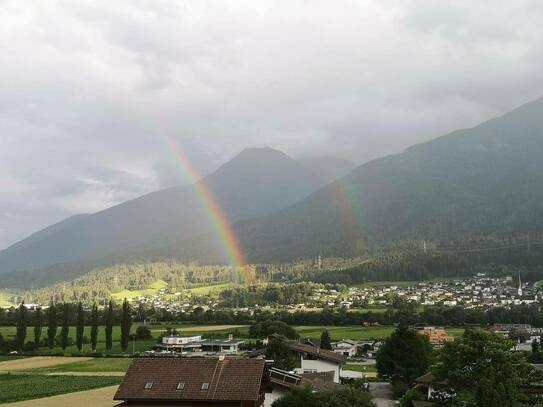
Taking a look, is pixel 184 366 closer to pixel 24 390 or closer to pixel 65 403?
pixel 65 403

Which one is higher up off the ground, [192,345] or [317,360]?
[317,360]

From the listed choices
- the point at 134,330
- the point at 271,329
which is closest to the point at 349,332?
the point at 271,329

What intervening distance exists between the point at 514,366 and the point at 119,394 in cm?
1898

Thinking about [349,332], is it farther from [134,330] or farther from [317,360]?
[317,360]

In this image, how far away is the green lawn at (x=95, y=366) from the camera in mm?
61344

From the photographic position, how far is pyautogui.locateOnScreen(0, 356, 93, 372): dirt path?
63838 millimetres

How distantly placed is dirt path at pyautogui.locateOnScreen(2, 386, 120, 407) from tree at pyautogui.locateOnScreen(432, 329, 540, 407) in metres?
22.0

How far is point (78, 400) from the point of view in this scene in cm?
4141

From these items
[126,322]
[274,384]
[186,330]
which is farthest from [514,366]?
[186,330]

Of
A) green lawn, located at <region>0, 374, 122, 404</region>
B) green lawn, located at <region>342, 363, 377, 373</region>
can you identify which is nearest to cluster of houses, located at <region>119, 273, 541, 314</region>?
green lawn, located at <region>342, 363, 377, 373</region>

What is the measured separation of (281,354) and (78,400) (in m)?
16.0

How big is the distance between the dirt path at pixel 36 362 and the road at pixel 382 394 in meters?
34.4

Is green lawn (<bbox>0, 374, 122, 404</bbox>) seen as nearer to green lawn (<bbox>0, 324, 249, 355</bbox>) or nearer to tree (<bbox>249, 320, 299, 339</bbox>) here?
green lawn (<bbox>0, 324, 249, 355</bbox>)

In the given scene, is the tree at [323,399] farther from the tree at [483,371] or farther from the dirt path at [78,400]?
the dirt path at [78,400]
